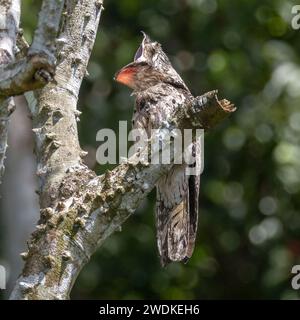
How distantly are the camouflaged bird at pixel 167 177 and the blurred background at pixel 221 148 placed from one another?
2.48 m

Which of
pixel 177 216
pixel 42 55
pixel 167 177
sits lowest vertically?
pixel 42 55

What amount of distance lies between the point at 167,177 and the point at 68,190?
1.40 meters

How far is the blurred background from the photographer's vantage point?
8.54 metres

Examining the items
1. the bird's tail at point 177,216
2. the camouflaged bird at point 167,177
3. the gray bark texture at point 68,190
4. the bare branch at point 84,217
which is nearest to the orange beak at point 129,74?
the camouflaged bird at point 167,177

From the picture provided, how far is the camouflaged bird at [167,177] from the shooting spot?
→ 5.53m

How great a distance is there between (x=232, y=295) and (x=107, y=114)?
6.25 feet

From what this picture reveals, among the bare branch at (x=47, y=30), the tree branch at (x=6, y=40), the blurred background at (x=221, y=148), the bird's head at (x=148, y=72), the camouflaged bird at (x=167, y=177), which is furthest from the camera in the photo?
the blurred background at (x=221, y=148)

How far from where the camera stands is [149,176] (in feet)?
13.7

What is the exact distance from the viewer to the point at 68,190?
4.29 meters

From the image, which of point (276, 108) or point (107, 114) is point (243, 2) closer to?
point (276, 108)

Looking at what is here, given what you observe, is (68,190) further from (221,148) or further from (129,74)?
(221,148)

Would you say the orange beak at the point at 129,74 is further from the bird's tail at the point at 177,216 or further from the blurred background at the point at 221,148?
the blurred background at the point at 221,148

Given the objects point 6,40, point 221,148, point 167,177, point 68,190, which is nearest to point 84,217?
point 68,190
